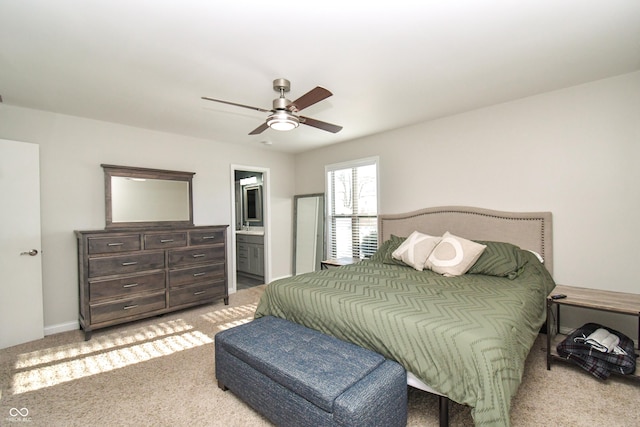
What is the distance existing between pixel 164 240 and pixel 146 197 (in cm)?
72

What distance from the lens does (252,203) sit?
6438 millimetres

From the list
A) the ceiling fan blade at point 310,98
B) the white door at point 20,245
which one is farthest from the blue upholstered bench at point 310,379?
the white door at point 20,245

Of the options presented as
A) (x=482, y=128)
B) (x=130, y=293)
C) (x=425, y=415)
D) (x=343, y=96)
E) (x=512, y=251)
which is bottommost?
(x=425, y=415)

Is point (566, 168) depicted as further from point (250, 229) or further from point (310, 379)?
point (250, 229)

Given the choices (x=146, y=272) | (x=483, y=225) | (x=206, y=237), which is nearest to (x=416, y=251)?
(x=483, y=225)

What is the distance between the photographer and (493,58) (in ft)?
7.46

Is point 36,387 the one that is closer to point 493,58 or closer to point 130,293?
point 130,293

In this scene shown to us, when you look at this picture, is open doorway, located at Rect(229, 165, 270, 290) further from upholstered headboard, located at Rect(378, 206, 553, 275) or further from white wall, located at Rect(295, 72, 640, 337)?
white wall, located at Rect(295, 72, 640, 337)

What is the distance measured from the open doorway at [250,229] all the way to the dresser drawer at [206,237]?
0.65 meters

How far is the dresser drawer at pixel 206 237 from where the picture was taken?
3859mm

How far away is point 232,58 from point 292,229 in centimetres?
376

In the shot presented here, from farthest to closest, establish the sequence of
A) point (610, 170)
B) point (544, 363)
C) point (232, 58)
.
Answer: point (610, 170), point (544, 363), point (232, 58)

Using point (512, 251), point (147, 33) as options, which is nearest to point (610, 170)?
point (512, 251)

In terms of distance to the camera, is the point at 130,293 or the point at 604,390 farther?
the point at 130,293
